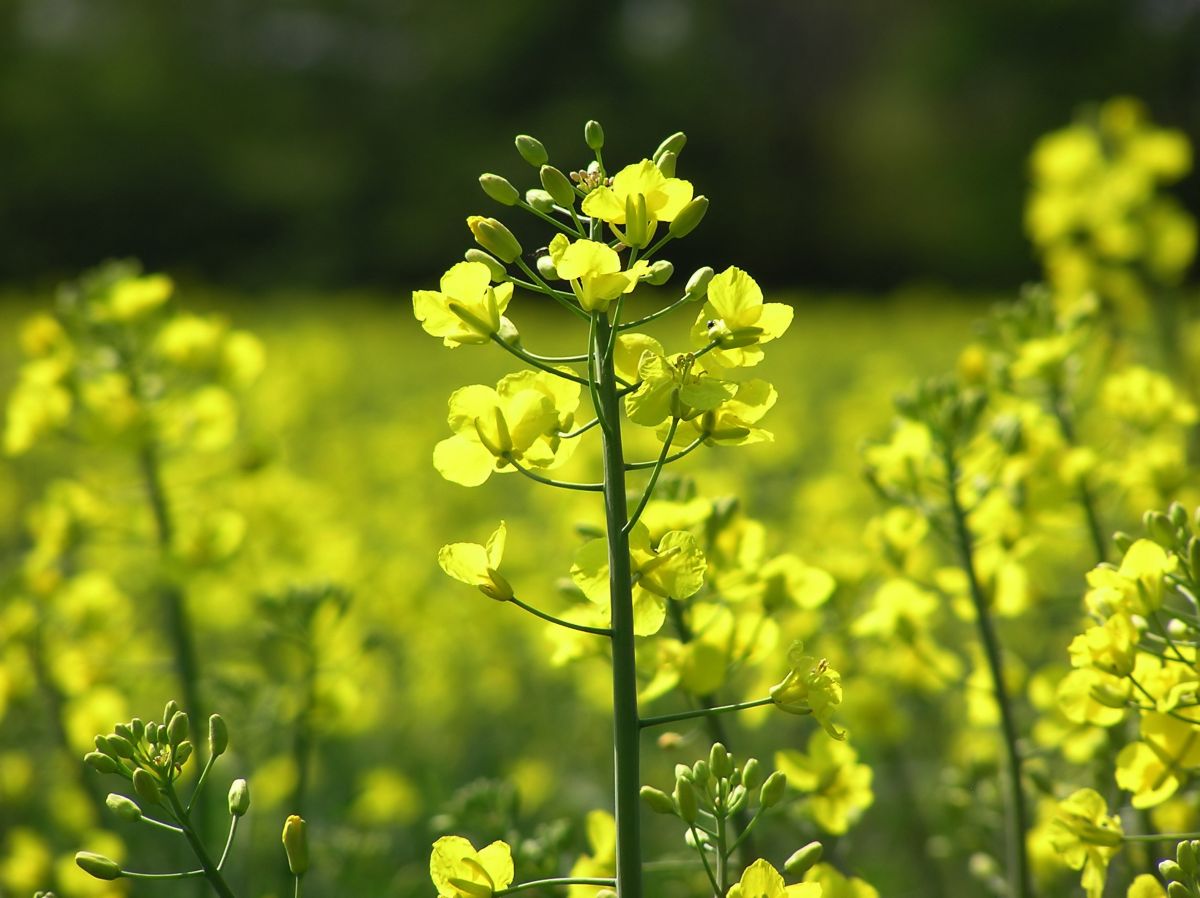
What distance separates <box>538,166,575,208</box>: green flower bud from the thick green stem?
0.17 m

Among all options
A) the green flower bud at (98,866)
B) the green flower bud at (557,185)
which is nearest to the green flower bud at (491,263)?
the green flower bud at (557,185)

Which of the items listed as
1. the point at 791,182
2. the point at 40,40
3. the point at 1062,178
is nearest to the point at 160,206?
the point at 40,40

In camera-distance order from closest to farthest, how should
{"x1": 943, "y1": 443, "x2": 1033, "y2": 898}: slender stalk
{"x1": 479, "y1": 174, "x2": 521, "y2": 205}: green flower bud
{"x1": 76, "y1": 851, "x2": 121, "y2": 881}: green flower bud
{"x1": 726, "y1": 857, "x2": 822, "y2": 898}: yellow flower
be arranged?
1. {"x1": 726, "y1": 857, "x2": 822, "y2": 898}: yellow flower
2. {"x1": 76, "y1": 851, "x2": 121, "y2": 881}: green flower bud
3. {"x1": 479, "y1": 174, "x2": 521, "y2": 205}: green flower bud
4. {"x1": 943, "y1": 443, "x2": 1033, "y2": 898}: slender stalk

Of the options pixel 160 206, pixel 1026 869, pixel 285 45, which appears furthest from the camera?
pixel 285 45

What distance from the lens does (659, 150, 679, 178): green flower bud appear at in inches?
58.6

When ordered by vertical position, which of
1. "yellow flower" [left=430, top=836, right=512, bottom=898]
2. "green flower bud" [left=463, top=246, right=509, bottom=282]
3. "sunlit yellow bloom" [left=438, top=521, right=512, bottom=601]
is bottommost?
"yellow flower" [left=430, top=836, right=512, bottom=898]

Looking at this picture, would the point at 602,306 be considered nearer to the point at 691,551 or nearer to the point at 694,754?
the point at 691,551

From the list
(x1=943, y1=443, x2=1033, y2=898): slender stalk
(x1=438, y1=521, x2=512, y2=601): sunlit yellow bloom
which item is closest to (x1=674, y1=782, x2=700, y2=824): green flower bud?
(x1=438, y1=521, x2=512, y2=601): sunlit yellow bloom

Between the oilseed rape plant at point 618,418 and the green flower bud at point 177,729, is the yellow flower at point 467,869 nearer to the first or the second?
the oilseed rape plant at point 618,418

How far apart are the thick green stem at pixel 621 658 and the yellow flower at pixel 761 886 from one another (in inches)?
4.8

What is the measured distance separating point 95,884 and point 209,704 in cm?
49

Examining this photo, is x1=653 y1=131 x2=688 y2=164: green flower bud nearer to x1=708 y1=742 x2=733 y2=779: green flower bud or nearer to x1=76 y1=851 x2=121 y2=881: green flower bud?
x1=708 y1=742 x2=733 y2=779: green flower bud

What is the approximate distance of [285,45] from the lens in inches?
1484

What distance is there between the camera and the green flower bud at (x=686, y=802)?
138 centimetres
